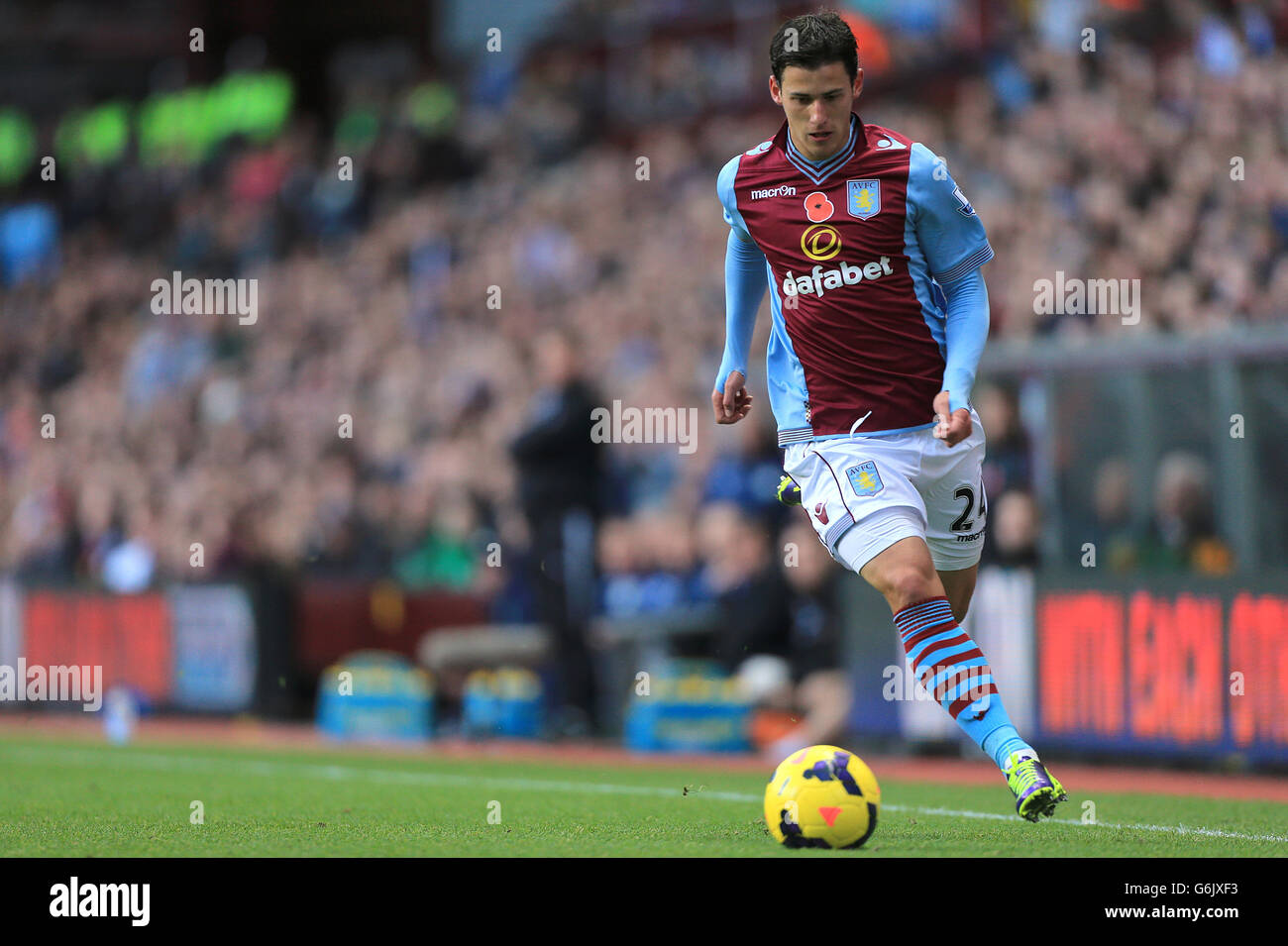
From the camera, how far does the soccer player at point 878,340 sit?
19.2 feet

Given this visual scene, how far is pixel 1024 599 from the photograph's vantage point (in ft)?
33.3

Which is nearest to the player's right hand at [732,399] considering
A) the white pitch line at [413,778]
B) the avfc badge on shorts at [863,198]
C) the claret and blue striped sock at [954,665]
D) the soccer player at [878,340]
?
the soccer player at [878,340]

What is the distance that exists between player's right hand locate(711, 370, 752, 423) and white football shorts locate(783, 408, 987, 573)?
246 millimetres

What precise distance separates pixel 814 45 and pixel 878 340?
99 cm

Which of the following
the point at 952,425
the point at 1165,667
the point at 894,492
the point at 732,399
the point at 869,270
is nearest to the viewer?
the point at 952,425

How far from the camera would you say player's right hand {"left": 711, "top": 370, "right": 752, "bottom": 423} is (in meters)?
6.42

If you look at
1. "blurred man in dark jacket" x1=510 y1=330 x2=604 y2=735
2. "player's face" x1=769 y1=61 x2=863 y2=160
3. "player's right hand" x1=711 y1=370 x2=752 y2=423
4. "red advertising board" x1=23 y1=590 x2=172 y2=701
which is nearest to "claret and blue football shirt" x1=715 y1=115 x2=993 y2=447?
"player's face" x1=769 y1=61 x2=863 y2=160

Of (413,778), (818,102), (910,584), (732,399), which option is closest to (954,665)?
(910,584)

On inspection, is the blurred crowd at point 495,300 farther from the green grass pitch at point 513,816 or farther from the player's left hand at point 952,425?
the player's left hand at point 952,425

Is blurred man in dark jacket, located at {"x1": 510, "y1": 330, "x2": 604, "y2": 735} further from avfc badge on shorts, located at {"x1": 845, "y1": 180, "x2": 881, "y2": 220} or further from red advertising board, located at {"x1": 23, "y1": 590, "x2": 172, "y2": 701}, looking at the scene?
avfc badge on shorts, located at {"x1": 845, "y1": 180, "x2": 881, "y2": 220}

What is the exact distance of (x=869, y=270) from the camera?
610 cm

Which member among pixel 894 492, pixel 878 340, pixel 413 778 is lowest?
pixel 413 778

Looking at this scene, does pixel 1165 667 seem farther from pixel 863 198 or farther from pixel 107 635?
pixel 107 635

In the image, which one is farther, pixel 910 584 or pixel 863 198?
pixel 863 198
